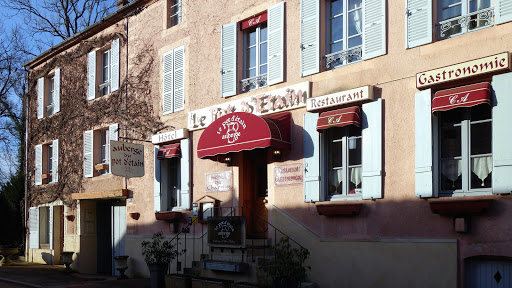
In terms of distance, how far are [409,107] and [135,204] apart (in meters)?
9.43

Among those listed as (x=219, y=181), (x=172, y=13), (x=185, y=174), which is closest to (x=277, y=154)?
(x=219, y=181)

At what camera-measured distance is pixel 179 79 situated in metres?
15.7

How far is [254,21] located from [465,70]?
5.67 metres

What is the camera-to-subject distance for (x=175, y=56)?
15.9 m

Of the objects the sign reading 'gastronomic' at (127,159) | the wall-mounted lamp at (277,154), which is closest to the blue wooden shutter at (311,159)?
Answer: the wall-mounted lamp at (277,154)

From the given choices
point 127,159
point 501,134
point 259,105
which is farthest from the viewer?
point 127,159

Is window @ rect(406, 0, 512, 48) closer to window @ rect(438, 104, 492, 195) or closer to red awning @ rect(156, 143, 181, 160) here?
window @ rect(438, 104, 492, 195)

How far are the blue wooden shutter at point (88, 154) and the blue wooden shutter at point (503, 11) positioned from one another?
13.4 m

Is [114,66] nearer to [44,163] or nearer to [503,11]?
[44,163]

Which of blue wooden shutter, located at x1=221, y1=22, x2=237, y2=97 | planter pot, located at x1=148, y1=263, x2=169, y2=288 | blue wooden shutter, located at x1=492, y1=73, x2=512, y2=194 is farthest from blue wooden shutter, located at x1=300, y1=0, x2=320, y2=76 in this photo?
planter pot, located at x1=148, y1=263, x2=169, y2=288

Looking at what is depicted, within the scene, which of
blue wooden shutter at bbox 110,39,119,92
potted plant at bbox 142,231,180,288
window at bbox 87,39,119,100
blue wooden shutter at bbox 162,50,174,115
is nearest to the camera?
potted plant at bbox 142,231,180,288

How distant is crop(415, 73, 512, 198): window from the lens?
880 cm

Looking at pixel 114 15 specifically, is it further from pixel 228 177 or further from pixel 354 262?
pixel 354 262

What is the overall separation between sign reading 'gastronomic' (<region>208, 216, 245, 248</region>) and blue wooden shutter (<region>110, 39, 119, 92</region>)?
7.09m
